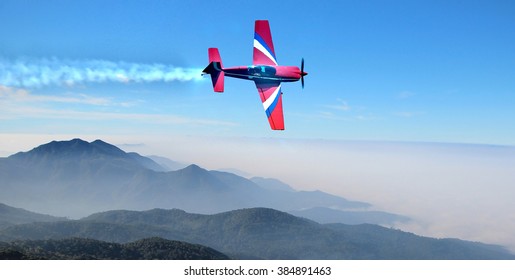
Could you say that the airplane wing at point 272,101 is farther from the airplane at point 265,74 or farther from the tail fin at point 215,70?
the tail fin at point 215,70

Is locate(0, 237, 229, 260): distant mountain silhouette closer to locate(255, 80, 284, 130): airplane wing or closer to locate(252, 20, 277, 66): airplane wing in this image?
locate(252, 20, 277, 66): airplane wing

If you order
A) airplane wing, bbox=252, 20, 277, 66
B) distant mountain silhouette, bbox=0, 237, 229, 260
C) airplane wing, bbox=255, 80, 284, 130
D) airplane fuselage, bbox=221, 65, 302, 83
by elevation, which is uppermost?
airplane wing, bbox=252, 20, 277, 66

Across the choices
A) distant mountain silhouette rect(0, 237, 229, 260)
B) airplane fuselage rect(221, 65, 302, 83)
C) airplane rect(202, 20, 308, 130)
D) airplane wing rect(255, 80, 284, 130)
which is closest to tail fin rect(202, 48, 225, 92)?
airplane rect(202, 20, 308, 130)

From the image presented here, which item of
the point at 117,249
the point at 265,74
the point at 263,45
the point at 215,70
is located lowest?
the point at 117,249

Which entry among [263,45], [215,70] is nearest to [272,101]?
[215,70]

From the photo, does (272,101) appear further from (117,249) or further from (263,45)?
(117,249)
